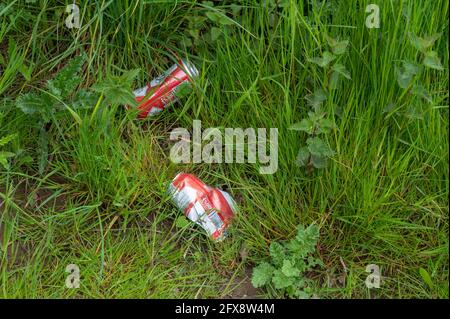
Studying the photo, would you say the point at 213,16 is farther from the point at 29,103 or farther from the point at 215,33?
the point at 29,103

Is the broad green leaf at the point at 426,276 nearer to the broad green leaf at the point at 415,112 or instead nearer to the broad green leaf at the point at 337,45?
the broad green leaf at the point at 415,112

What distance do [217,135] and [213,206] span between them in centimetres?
28

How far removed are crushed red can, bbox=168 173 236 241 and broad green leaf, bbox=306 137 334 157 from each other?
1.23ft

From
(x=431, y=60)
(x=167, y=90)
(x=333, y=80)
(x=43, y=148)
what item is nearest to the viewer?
(x=431, y=60)

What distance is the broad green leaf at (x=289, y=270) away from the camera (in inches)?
90.0

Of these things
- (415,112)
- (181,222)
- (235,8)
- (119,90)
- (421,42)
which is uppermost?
(235,8)

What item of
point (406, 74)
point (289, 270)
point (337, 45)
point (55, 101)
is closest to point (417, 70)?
point (406, 74)

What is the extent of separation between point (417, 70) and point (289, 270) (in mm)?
820

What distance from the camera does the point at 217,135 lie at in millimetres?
2535

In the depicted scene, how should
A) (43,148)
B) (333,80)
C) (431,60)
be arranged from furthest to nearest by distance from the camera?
(43,148) → (333,80) → (431,60)

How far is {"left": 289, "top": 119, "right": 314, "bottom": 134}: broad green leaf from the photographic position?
2.32 metres

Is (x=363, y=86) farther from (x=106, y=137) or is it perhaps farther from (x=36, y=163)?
(x=36, y=163)

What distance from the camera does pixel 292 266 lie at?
232 centimetres
